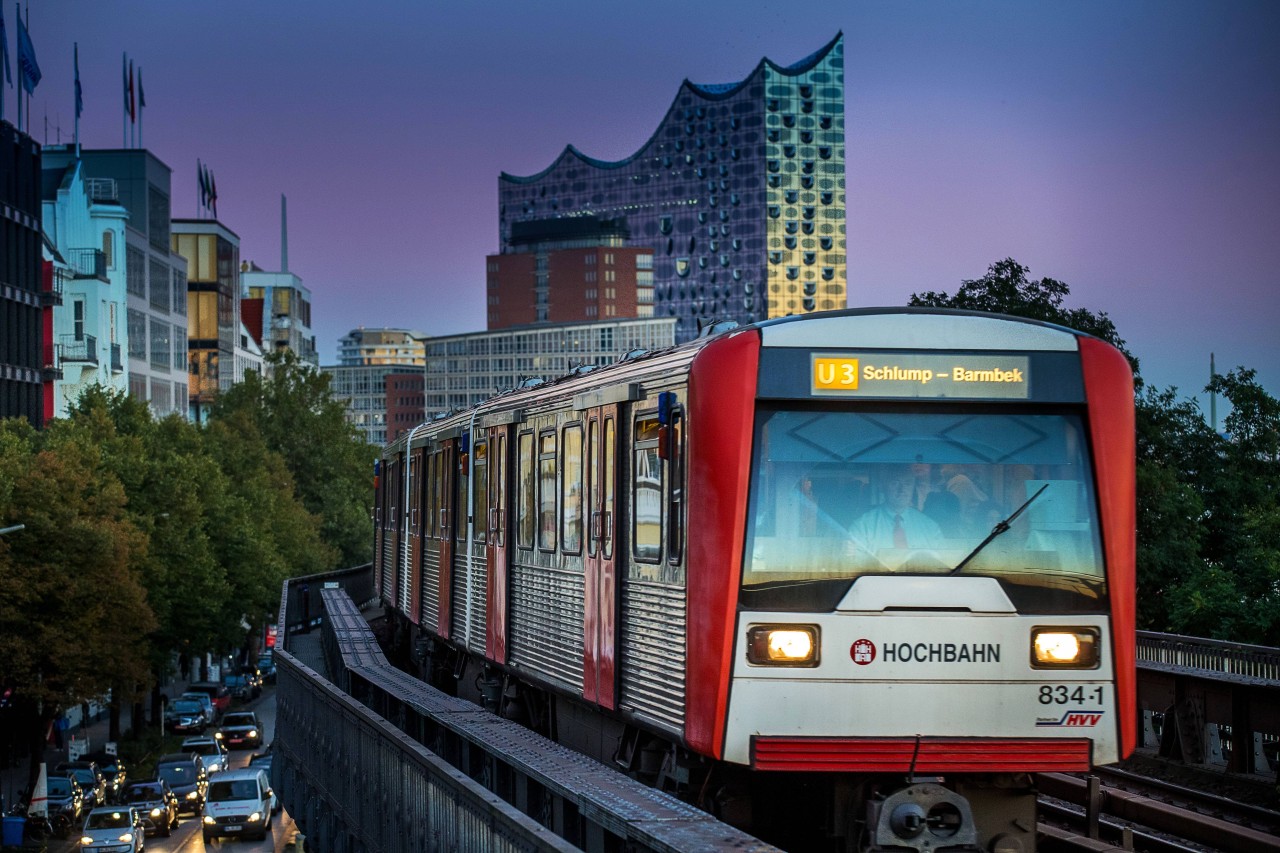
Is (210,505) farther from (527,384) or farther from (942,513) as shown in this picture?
(942,513)

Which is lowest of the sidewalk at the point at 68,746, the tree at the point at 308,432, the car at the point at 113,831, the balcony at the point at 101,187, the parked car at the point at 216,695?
the sidewalk at the point at 68,746

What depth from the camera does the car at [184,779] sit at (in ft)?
167

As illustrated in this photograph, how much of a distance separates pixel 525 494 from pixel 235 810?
2978 cm

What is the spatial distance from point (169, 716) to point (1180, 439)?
122 ft

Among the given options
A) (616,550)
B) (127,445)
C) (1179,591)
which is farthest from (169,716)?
(616,550)

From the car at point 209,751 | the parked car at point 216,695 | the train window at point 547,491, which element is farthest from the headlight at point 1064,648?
the parked car at point 216,695

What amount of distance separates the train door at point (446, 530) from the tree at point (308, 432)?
87296mm

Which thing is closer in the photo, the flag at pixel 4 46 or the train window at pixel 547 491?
the train window at pixel 547 491

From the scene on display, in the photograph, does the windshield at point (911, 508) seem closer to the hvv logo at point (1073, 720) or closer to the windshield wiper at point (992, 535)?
the windshield wiper at point (992, 535)

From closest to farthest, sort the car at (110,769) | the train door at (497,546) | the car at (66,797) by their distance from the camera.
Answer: the train door at (497,546) → the car at (66,797) → the car at (110,769)

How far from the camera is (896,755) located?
11.0 metres

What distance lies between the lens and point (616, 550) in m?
13.5

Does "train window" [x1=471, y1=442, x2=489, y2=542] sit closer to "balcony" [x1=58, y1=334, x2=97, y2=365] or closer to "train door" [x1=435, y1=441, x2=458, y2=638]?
"train door" [x1=435, y1=441, x2=458, y2=638]

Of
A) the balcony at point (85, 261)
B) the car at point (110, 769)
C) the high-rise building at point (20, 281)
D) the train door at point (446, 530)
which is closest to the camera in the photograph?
the train door at point (446, 530)
